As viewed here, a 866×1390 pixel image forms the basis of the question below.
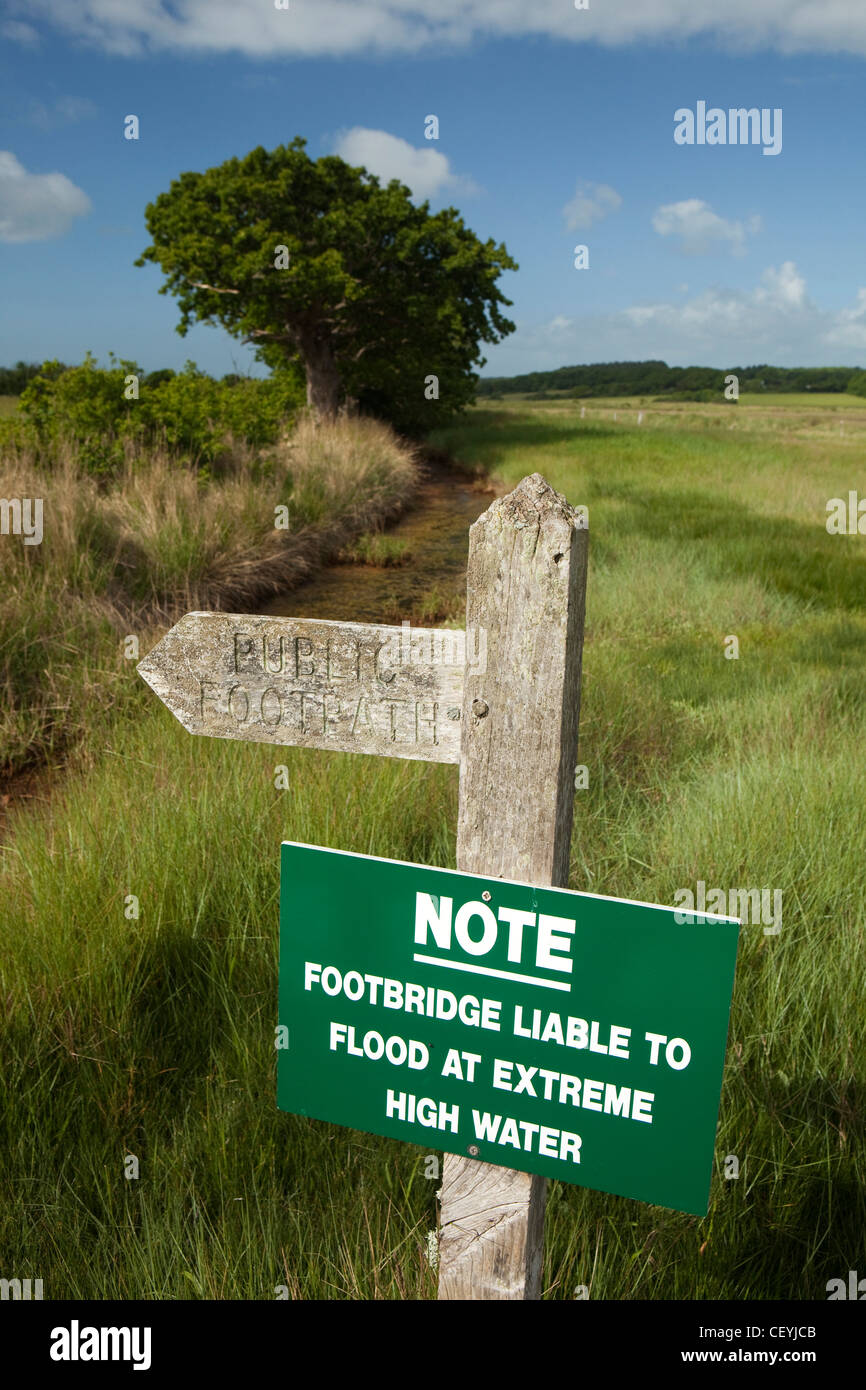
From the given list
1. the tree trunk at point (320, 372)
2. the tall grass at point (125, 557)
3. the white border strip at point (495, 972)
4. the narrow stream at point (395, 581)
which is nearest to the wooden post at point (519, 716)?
the white border strip at point (495, 972)

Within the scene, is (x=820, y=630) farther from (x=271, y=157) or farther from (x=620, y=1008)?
(x=271, y=157)

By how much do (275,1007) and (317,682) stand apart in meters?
1.51

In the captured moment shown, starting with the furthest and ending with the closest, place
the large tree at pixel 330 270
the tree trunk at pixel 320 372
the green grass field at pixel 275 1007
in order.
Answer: the tree trunk at pixel 320 372 → the large tree at pixel 330 270 → the green grass field at pixel 275 1007

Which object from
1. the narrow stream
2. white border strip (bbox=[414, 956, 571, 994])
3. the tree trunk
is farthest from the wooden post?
the tree trunk

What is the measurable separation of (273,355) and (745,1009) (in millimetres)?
27774

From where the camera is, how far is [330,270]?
21.6m

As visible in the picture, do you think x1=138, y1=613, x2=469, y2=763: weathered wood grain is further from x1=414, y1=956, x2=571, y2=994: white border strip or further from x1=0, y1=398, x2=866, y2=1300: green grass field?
x1=0, y1=398, x2=866, y2=1300: green grass field

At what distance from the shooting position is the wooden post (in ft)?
3.96

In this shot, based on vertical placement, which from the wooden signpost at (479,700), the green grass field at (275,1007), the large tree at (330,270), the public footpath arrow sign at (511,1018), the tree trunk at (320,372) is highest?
the large tree at (330,270)

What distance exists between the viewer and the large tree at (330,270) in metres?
22.3

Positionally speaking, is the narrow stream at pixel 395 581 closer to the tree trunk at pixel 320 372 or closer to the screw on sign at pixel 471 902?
the screw on sign at pixel 471 902

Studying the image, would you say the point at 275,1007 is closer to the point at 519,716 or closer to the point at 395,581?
the point at 519,716

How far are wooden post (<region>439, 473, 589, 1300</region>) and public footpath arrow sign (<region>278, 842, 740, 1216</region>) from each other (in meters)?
0.06
